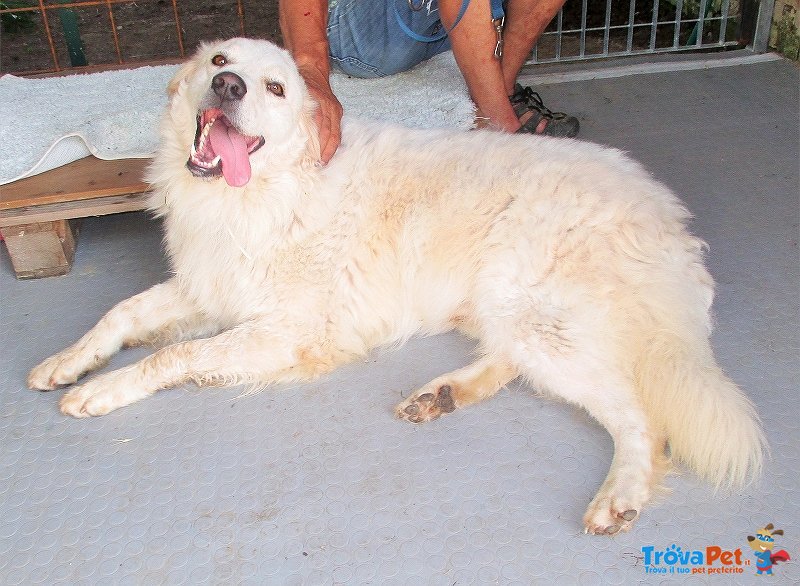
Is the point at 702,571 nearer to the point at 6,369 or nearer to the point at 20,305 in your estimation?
the point at 6,369

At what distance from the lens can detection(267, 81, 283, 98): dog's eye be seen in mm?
2559

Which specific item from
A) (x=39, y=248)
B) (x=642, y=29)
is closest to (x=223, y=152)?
(x=39, y=248)

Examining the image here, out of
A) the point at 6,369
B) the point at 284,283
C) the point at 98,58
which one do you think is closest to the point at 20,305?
the point at 6,369

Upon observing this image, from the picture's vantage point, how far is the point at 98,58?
6020mm

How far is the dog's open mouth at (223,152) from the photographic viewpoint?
8.38 ft

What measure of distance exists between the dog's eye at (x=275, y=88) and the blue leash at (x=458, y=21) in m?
1.33

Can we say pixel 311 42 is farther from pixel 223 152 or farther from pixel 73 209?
pixel 73 209

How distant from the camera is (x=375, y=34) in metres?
3.96

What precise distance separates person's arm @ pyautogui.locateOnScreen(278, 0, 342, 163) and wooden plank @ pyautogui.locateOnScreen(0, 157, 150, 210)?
30.5 inches

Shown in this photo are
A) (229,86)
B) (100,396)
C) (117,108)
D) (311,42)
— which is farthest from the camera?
(117,108)

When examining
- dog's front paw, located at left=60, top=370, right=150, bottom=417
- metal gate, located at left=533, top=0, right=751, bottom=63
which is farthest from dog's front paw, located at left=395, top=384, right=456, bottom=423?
metal gate, located at left=533, top=0, right=751, bottom=63

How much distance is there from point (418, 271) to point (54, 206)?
1.55m

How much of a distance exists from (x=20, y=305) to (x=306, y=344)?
1.29m

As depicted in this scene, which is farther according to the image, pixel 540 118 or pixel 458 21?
pixel 540 118
